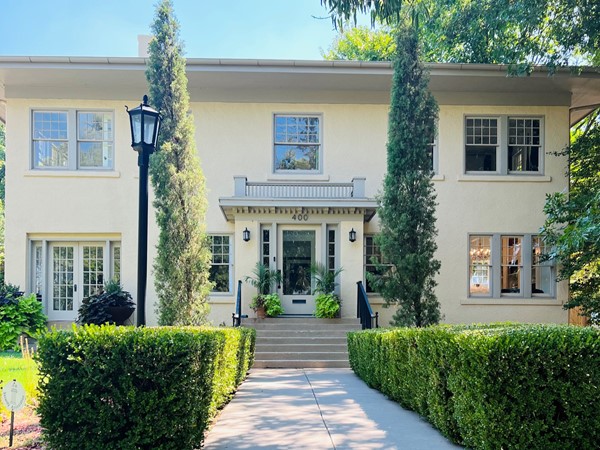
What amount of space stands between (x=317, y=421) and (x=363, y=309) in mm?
6395

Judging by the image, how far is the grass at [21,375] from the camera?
620cm

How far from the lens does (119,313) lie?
39.6 feet

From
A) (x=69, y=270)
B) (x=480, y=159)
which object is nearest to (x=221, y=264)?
(x=69, y=270)

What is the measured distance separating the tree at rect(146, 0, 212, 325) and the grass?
2.68 m

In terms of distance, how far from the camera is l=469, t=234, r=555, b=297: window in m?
13.5

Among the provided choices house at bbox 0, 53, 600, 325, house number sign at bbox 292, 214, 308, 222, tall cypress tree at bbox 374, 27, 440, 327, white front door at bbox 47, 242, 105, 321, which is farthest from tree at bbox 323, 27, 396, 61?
white front door at bbox 47, 242, 105, 321

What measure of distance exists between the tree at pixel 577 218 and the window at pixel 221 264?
8436 mm

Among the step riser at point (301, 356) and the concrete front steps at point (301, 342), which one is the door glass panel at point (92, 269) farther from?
the step riser at point (301, 356)

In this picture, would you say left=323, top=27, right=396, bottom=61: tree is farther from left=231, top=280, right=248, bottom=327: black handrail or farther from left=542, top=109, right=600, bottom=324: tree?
left=231, top=280, right=248, bottom=327: black handrail

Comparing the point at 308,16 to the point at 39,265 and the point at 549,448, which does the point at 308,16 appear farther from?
the point at 39,265

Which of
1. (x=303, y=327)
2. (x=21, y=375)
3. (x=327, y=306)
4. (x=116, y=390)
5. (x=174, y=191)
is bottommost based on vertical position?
(x=303, y=327)

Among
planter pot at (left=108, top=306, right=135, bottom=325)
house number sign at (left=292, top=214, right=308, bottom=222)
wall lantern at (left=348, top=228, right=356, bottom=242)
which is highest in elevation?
house number sign at (left=292, top=214, right=308, bottom=222)

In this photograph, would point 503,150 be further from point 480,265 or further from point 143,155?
point 143,155

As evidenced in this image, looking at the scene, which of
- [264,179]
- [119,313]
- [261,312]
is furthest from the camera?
[264,179]
